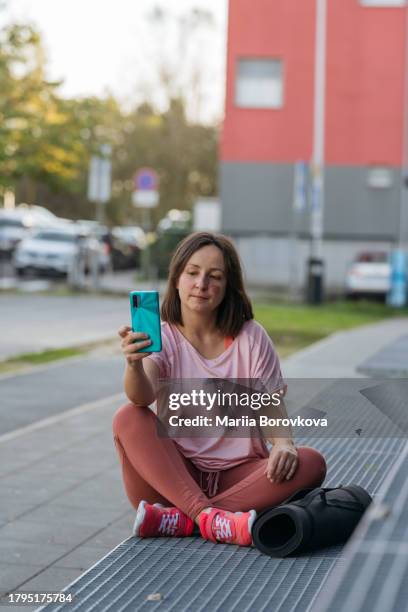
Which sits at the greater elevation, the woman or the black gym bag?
the woman

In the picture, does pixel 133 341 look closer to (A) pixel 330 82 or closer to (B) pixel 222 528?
(B) pixel 222 528

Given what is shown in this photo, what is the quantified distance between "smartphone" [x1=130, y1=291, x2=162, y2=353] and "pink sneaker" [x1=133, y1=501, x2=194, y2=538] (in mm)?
586

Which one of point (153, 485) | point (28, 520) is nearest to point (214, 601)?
point (153, 485)

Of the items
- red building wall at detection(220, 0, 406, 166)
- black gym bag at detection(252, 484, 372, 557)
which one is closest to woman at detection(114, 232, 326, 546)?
black gym bag at detection(252, 484, 372, 557)

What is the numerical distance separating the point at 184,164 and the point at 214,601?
191ft

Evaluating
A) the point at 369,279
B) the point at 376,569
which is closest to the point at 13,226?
the point at 369,279

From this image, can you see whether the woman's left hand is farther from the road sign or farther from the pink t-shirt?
the road sign

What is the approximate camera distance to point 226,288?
15.5 feet

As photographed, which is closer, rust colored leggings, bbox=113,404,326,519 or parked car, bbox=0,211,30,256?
rust colored leggings, bbox=113,404,326,519

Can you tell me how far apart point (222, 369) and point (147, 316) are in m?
0.54

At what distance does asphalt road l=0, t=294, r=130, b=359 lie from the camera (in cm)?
1599

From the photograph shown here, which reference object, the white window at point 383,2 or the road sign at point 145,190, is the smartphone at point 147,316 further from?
the white window at point 383,2

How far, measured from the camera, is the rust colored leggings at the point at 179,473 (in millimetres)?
4535

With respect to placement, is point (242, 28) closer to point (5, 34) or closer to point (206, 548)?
point (5, 34)
